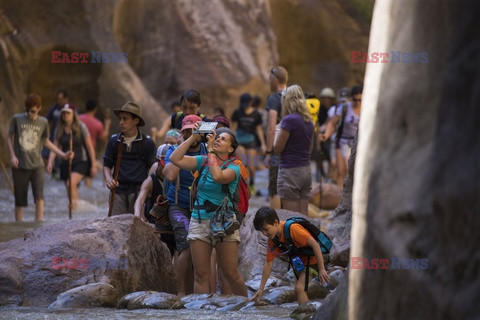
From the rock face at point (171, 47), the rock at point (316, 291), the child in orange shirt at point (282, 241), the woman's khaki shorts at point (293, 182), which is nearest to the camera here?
the child in orange shirt at point (282, 241)

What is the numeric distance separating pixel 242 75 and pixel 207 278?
19.2 m

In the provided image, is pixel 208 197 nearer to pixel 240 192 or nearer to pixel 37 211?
pixel 240 192

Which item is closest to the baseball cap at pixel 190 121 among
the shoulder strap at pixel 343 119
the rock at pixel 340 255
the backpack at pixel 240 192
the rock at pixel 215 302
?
the backpack at pixel 240 192

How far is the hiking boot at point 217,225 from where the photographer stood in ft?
29.0

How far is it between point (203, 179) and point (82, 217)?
675 cm

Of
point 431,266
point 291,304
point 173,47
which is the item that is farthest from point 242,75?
point 431,266

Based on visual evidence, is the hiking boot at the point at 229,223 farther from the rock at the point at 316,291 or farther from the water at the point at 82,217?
the rock at the point at 316,291

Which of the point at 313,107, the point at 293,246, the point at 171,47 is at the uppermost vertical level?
the point at 171,47

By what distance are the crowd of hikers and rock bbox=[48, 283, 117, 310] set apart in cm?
68

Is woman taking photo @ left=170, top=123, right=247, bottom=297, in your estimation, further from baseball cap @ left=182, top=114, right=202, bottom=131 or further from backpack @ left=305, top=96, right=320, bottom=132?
backpack @ left=305, top=96, right=320, bottom=132

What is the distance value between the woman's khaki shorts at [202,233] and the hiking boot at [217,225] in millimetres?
66

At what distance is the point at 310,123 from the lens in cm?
1147

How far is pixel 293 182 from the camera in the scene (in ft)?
37.8

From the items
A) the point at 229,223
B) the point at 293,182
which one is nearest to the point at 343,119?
the point at 293,182
